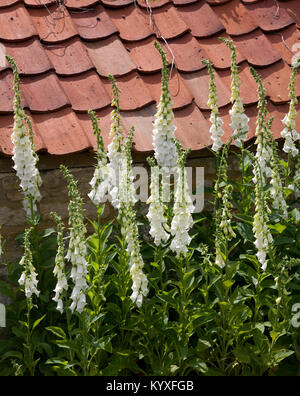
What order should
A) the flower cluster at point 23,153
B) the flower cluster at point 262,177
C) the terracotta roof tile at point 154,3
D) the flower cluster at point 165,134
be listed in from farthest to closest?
the terracotta roof tile at point 154,3, the flower cluster at point 165,134, the flower cluster at point 23,153, the flower cluster at point 262,177

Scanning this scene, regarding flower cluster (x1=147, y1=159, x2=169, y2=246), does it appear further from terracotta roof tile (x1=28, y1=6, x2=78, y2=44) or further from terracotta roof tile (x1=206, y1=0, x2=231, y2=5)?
terracotta roof tile (x1=206, y1=0, x2=231, y2=5)

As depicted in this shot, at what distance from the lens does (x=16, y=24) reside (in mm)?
4488

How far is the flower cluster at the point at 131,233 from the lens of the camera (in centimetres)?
343

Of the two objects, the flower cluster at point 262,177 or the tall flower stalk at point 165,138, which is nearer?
the flower cluster at point 262,177

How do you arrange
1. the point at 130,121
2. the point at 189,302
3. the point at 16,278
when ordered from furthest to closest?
1. the point at 130,121
2. the point at 16,278
3. the point at 189,302

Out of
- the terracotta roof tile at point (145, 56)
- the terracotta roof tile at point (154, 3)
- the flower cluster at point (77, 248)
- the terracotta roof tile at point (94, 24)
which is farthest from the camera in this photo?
the terracotta roof tile at point (154, 3)

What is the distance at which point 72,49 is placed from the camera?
4480 millimetres

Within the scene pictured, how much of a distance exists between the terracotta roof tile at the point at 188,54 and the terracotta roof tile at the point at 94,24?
1.48 feet

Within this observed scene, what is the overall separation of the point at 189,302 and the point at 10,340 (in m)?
1.08

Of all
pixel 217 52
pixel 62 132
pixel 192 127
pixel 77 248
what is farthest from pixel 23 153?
pixel 217 52

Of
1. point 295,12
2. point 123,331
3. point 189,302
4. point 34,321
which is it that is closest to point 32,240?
point 34,321

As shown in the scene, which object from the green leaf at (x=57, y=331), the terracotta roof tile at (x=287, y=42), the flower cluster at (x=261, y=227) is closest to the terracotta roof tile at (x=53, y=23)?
the terracotta roof tile at (x=287, y=42)

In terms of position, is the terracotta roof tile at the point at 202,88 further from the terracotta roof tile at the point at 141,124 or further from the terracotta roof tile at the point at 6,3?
the terracotta roof tile at the point at 6,3
